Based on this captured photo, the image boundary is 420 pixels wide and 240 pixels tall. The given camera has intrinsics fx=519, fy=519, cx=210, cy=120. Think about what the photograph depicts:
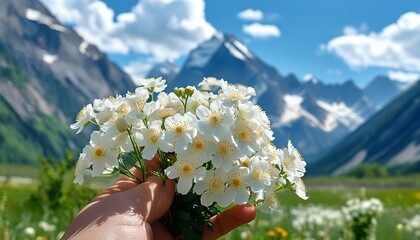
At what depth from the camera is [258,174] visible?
2.63 meters

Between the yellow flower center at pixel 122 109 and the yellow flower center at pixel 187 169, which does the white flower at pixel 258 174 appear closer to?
the yellow flower center at pixel 187 169

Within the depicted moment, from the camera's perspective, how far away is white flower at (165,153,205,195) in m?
2.54

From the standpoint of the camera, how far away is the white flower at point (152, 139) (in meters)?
2.54

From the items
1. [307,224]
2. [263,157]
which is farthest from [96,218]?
[307,224]

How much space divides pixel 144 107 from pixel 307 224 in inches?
247

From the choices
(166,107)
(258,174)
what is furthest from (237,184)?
(166,107)

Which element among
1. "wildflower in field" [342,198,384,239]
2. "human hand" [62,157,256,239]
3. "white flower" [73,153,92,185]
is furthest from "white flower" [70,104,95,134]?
"wildflower in field" [342,198,384,239]

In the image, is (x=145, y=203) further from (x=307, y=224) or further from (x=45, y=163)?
(x=45, y=163)

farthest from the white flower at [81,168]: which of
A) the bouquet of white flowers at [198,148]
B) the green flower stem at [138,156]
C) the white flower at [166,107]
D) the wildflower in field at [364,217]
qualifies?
the wildflower in field at [364,217]

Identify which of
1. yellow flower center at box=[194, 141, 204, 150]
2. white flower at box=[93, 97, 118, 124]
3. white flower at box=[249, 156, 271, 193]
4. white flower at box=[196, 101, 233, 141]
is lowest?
white flower at box=[249, 156, 271, 193]

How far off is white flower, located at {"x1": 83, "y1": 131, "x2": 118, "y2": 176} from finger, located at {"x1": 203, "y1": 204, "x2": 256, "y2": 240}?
72 centimetres

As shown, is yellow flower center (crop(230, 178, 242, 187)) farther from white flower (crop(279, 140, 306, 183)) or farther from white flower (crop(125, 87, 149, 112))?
white flower (crop(125, 87, 149, 112))

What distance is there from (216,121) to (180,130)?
0.18 meters

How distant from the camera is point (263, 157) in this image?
2781mm
